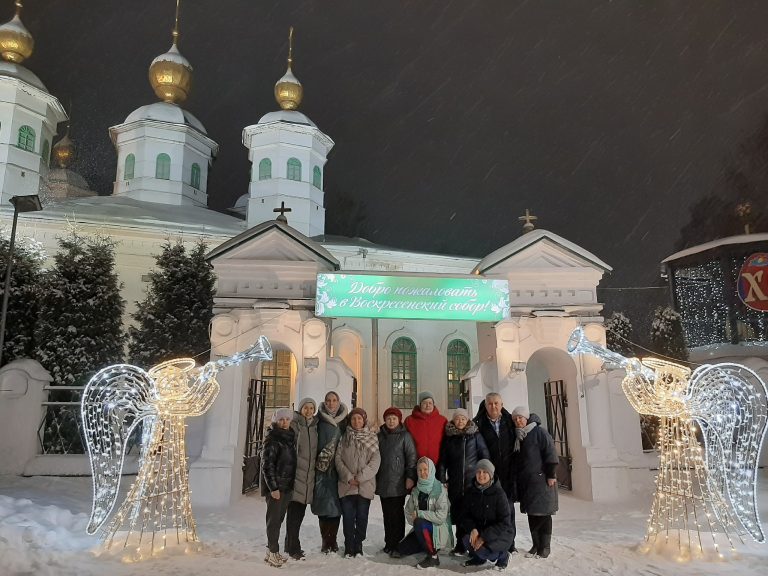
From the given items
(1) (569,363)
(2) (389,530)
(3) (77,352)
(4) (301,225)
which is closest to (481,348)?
(1) (569,363)

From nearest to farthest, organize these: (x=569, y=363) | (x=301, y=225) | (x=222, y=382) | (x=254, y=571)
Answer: (x=254, y=571)
(x=222, y=382)
(x=569, y=363)
(x=301, y=225)

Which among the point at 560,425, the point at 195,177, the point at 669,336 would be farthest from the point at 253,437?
the point at 195,177

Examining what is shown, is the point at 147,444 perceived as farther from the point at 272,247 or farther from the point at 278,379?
the point at 278,379

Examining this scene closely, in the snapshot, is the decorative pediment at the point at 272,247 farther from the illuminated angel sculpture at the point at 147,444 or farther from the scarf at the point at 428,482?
the scarf at the point at 428,482

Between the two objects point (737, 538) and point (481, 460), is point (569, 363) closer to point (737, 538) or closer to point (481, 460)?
point (737, 538)

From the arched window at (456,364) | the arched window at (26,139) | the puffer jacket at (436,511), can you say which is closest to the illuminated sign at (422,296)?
the puffer jacket at (436,511)

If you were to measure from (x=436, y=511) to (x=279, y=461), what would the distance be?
1.72 meters

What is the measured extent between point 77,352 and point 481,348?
11.9 meters

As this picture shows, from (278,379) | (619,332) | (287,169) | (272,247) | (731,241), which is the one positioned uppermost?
(287,169)

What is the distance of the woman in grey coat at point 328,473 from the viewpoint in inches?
236

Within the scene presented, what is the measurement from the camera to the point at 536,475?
6.06 meters

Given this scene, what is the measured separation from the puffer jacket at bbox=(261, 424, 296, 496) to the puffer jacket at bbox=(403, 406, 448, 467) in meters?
1.34

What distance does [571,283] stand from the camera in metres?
11.0

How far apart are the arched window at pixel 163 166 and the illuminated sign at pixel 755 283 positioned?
2657 centimetres
